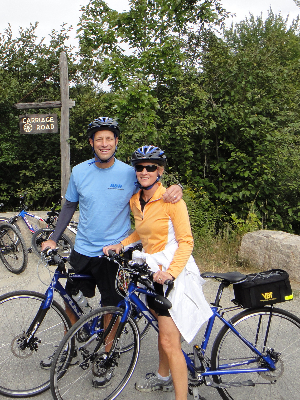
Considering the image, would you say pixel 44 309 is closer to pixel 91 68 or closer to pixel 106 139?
pixel 106 139

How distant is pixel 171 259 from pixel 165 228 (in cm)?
21

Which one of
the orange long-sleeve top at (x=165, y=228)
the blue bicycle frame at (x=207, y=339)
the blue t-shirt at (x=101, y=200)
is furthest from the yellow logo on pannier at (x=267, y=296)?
the blue t-shirt at (x=101, y=200)

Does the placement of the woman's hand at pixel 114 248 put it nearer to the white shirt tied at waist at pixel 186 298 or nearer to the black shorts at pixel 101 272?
the black shorts at pixel 101 272

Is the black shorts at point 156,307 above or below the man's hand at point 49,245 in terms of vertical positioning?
below

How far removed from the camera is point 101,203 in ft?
8.94

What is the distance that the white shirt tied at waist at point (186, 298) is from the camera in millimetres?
2406

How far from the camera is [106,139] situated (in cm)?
272

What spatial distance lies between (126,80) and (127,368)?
18.4 feet

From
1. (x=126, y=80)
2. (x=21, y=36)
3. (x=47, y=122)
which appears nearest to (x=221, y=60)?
(x=126, y=80)

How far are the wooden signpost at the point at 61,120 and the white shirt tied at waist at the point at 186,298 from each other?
14.7 feet

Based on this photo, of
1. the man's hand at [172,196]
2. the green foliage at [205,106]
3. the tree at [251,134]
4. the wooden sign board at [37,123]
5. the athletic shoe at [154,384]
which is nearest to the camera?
the man's hand at [172,196]

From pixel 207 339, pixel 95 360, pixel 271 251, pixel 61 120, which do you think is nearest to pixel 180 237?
pixel 207 339

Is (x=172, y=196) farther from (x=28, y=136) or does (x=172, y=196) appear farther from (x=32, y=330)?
(x=28, y=136)

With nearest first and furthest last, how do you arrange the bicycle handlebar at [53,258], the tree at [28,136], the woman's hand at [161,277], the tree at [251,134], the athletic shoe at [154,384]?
the woman's hand at [161,277], the bicycle handlebar at [53,258], the athletic shoe at [154,384], the tree at [251,134], the tree at [28,136]
